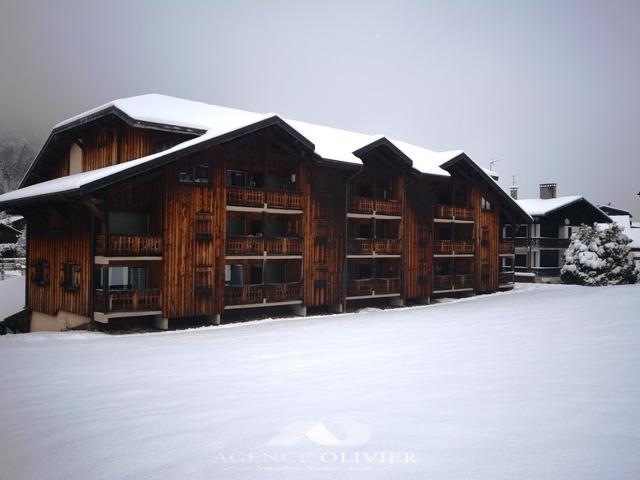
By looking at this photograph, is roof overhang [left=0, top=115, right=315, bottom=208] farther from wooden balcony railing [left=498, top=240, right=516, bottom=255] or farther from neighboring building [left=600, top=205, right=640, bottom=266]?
neighboring building [left=600, top=205, right=640, bottom=266]

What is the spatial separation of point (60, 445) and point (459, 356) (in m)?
9.86

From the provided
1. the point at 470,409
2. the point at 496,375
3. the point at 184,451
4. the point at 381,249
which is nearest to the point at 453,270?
the point at 381,249

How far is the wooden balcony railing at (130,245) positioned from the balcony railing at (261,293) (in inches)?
149

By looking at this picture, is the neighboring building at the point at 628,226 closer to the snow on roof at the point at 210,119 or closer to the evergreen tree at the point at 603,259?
the evergreen tree at the point at 603,259

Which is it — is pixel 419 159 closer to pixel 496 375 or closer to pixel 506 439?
pixel 496 375

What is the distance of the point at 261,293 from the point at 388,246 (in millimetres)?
9033

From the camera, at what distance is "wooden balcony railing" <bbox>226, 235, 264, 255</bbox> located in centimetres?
2480

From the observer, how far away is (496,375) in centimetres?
1203

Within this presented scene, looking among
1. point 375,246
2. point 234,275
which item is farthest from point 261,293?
point 375,246

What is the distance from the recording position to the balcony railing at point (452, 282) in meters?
34.4

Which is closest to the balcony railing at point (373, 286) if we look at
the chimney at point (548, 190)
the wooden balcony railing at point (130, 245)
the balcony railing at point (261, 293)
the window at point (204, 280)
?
the balcony railing at point (261, 293)

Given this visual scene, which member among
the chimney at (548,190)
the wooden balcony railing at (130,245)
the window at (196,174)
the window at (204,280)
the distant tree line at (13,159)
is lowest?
the window at (204,280)

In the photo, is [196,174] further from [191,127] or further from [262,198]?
[262,198]

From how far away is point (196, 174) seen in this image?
24578mm
